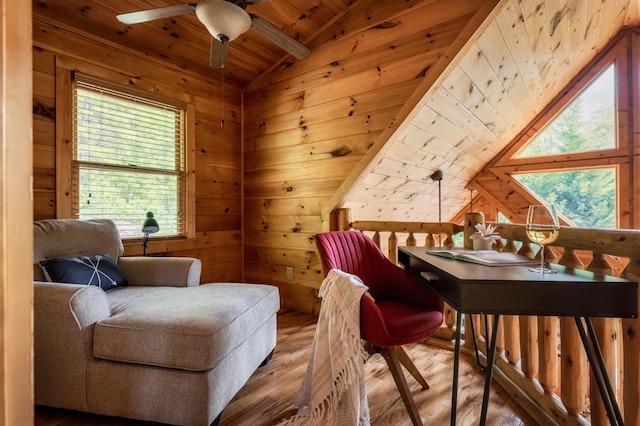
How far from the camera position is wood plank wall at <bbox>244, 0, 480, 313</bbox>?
212cm

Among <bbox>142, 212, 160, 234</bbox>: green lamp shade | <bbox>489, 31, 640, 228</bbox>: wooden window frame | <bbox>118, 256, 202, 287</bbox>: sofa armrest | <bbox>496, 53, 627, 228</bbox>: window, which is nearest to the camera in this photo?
<bbox>118, 256, 202, 287</bbox>: sofa armrest

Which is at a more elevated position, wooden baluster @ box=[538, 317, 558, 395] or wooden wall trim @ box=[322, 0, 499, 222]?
wooden wall trim @ box=[322, 0, 499, 222]

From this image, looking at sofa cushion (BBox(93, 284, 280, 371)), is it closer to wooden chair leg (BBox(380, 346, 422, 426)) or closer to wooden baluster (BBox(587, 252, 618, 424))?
wooden chair leg (BBox(380, 346, 422, 426))

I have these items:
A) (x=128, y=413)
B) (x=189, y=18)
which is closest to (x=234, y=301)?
(x=128, y=413)

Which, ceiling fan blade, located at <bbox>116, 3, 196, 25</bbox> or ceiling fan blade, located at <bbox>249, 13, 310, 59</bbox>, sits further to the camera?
ceiling fan blade, located at <bbox>249, 13, 310, 59</bbox>

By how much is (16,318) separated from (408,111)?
2.14 metres

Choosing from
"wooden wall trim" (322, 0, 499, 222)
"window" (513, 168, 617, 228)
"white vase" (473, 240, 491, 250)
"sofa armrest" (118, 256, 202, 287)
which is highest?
"wooden wall trim" (322, 0, 499, 222)

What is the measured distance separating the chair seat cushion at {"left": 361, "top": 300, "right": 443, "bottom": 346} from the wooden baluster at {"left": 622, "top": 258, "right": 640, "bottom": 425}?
2.15 feet

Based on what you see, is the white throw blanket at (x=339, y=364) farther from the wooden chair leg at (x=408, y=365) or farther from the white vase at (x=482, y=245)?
the white vase at (x=482, y=245)

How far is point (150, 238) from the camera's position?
2668 mm

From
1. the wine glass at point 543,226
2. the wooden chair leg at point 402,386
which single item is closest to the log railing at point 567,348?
the wine glass at point 543,226

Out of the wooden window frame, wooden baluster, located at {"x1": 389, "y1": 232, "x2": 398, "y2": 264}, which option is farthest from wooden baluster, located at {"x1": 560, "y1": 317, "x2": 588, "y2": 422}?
the wooden window frame

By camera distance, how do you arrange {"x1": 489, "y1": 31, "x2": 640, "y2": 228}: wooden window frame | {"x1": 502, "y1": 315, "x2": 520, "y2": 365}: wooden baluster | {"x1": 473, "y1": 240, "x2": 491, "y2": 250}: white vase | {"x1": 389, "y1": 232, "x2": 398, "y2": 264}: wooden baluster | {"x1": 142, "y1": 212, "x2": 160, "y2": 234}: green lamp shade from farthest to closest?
{"x1": 489, "y1": 31, "x2": 640, "y2": 228}: wooden window frame → {"x1": 389, "y1": 232, "x2": 398, "y2": 264}: wooden baluster → {"x1": 142, "y1": 212, "x2": 160, "y2": 234}: green lamp shade → {"x1": 502, "y1": 315, "x2": 520, "y2": 365}: wooden baluster → {"x1": 473, "y1": 240, "x2": 491, "y2": 250}: white vase

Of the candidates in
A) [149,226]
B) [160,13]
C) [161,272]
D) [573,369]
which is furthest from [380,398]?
[160,13]
